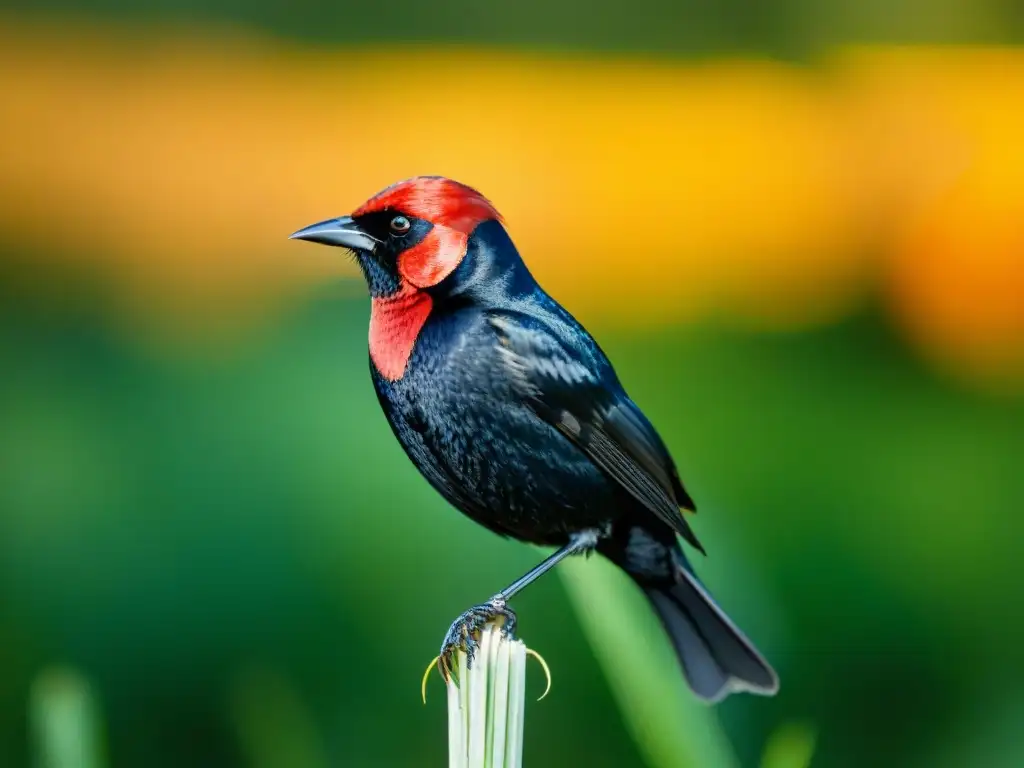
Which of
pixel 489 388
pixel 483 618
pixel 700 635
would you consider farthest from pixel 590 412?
pixel 700 635

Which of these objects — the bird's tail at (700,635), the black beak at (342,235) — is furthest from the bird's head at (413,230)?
the bird's tail at (700,635)

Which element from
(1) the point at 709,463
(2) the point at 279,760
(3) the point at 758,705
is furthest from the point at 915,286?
(2) the point at 279,760

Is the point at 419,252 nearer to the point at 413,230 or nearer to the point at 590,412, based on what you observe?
the point at 413,230

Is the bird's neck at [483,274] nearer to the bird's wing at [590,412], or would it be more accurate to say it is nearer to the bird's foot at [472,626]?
the bird's wing at [590,412]

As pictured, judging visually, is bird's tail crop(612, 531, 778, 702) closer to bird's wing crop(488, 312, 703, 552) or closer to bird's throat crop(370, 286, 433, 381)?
bird's wing crop(488, 312, 703, 552)

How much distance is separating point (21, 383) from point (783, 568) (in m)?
1.63

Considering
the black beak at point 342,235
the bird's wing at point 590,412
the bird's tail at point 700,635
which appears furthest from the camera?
the bird's tail at point 700,635

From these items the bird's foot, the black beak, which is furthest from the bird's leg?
the black beak

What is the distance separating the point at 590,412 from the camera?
119 centimetres

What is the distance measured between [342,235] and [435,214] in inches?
3.4

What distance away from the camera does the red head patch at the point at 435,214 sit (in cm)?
110

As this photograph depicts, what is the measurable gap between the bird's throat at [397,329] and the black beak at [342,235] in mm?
64

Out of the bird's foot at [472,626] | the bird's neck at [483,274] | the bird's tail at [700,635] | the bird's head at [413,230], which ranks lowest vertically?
the bird's tail at [700,635]

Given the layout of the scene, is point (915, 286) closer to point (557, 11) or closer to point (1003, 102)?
point (1003, 102)
